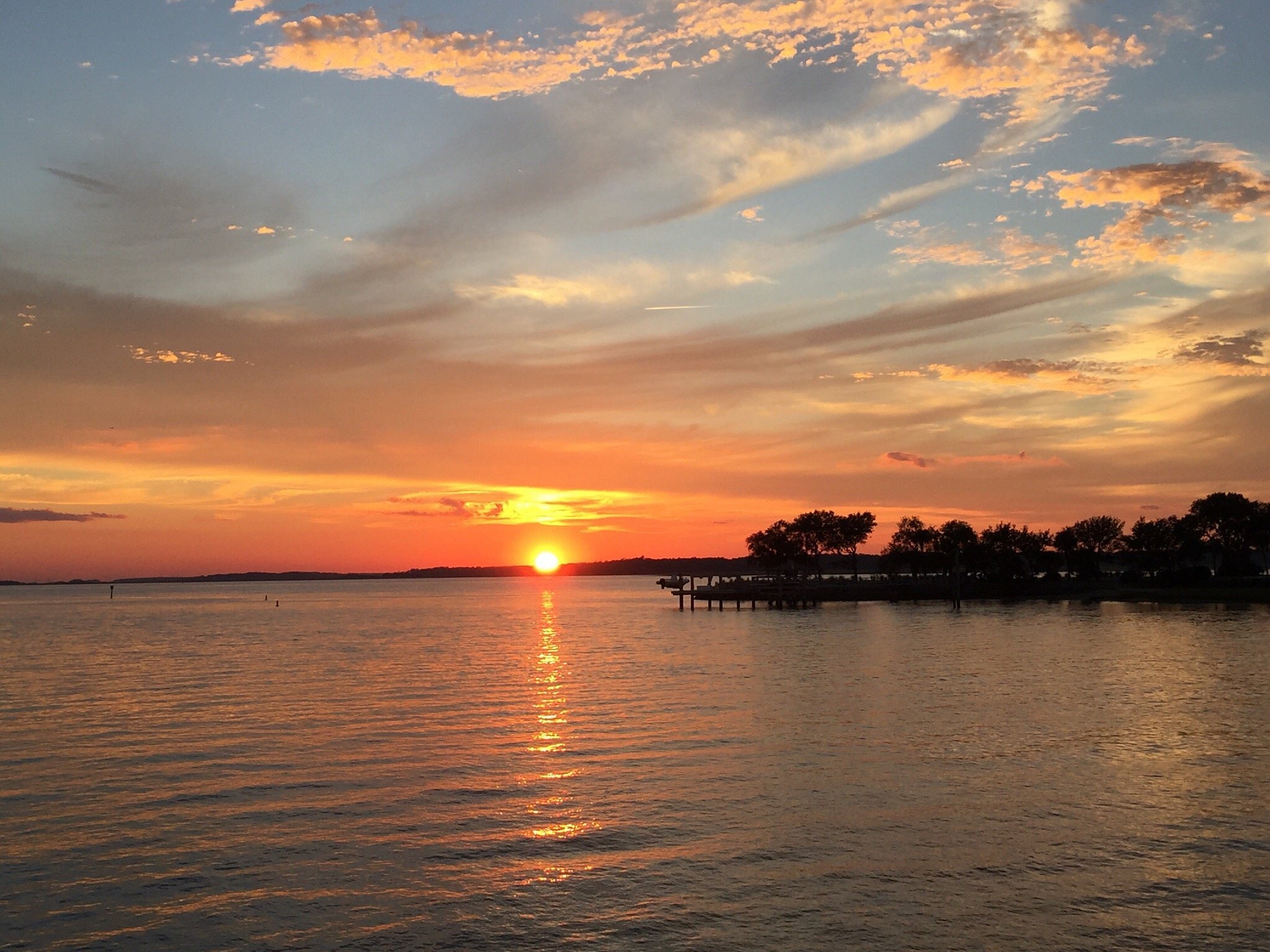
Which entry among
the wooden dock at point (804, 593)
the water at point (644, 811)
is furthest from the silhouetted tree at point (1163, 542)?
the water at point (644, 811)

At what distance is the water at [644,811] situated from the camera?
16.8 m

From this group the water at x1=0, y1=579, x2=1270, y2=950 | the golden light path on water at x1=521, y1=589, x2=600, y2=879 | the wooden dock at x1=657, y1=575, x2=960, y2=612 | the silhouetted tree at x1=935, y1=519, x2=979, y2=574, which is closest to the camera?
the water at x1=0, y1=579, x2=1270, y2=950

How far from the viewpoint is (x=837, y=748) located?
32125mm

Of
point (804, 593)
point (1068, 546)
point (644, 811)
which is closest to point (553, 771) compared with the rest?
point (644, 811)

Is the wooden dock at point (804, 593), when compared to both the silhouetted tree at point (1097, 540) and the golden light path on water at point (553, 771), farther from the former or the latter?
the golden light path on water at point (553, 771)

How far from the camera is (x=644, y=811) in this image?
23.8 m

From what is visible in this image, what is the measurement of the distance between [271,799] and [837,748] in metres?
17.4

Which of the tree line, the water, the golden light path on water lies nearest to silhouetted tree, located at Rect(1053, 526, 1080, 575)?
the tree line

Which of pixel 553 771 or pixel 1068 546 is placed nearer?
pixel 553 771

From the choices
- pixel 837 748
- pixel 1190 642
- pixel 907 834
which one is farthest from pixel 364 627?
pixel 907 834

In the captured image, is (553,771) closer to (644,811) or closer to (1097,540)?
(644,811)

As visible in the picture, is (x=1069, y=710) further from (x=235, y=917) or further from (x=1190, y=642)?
(x=1190, y=642)

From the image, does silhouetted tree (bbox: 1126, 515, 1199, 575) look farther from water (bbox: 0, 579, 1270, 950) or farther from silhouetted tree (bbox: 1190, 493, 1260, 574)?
water (bbox: 0, 579, 1270, 950)

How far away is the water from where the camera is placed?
16.8 metres
